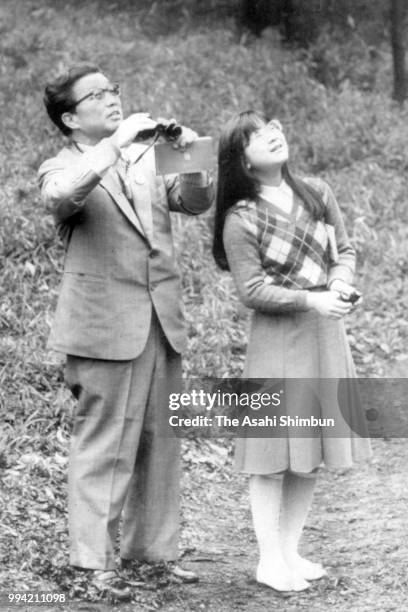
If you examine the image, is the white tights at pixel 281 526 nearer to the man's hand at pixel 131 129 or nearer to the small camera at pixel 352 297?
the small camera at pixel 352 297

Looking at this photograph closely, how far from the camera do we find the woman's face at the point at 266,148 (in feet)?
11.7

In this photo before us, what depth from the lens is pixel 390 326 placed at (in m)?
7.00

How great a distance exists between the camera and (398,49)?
10.3 metres

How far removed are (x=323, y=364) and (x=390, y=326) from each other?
3.49 meters

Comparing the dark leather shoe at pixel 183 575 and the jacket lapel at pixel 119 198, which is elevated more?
the jacket lapel at pixel 119 198

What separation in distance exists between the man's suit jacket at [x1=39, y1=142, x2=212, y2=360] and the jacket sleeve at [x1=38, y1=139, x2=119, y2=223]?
63 mm

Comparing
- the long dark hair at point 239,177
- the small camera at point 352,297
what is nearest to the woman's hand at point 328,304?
the small camera at point 352,297

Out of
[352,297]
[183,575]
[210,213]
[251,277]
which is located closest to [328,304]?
[352,297]

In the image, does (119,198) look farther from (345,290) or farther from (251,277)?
(345,290)

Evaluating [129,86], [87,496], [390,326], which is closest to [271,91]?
[129,86]

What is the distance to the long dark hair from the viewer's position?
11.7ft

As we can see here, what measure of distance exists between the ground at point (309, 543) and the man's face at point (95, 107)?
1640 millimetres

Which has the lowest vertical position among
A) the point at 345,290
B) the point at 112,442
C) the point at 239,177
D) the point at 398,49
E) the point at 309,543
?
the point at 309,543

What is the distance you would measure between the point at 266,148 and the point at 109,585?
1.62 m
